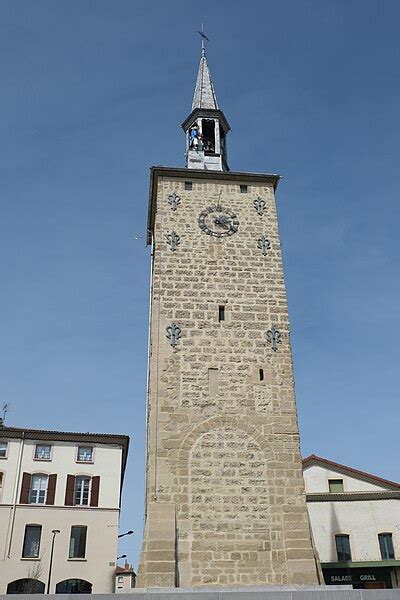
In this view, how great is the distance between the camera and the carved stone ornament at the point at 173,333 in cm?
1588

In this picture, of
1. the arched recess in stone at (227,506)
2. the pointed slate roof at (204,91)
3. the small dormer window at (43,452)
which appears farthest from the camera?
the small dormer window at (43,452)

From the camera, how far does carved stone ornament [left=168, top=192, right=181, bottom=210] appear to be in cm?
1847

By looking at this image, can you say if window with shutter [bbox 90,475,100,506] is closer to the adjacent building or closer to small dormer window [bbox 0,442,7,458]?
small dormer window [bbox 0,442,7,458]

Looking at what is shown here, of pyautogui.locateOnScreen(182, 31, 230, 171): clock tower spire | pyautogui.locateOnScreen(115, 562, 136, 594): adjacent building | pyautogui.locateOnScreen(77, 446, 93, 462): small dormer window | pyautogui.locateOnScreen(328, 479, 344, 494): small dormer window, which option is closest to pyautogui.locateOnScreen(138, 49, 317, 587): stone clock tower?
pyautogui.locateOnScreen(182, 31, 230, 171): clock tower spire

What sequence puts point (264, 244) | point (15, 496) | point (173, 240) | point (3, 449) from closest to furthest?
point (173, 240) → point (264, 244) → point (15, 496) → point (3, 449)

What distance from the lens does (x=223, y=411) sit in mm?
15117

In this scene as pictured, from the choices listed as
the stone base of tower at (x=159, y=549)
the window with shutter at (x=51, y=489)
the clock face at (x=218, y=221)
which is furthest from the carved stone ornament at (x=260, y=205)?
the window with shutter at (x=51, y=489)

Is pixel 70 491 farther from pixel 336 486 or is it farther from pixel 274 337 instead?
pixel 274 337

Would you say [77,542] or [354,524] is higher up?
[354,524]

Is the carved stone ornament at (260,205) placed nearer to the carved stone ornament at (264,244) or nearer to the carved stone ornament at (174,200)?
the carved stone ornament at (264,244)

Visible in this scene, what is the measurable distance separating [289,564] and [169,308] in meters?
7.36

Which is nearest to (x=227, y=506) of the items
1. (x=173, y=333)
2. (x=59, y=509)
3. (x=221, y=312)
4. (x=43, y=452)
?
(x=173, y=333)

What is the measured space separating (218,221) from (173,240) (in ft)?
5.59

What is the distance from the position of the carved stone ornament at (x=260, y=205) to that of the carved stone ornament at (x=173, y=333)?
17.4ft
